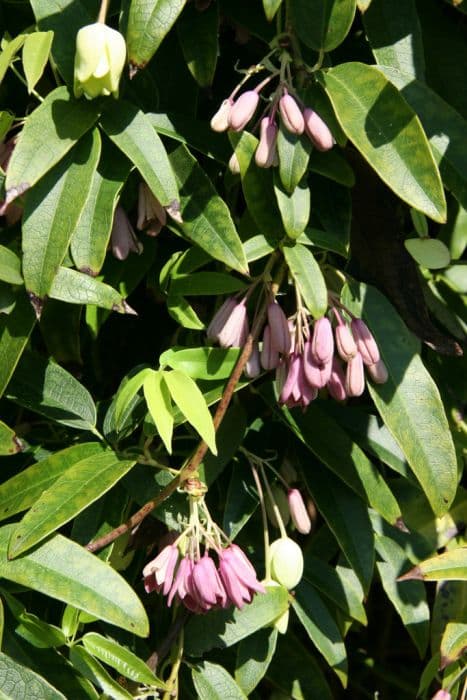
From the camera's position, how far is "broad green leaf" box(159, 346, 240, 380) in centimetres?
108

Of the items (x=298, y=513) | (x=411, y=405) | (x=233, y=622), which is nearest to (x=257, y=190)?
(x=411, y=405)

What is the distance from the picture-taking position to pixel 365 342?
1.07 metres

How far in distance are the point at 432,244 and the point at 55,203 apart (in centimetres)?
50

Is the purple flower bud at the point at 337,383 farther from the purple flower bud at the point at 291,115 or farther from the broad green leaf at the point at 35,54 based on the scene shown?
the broad green leaf at the point at 35,54

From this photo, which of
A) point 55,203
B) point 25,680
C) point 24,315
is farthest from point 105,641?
point 55,203

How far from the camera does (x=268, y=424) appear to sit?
1.32 m

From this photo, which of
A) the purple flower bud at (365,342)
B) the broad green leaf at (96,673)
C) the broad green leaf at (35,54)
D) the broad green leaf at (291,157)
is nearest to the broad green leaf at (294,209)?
the broad green leaf at (291,157)

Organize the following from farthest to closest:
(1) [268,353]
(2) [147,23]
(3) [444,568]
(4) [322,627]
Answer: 1. (4) [322,627]
2. (3) [444,568]
3. (1) [268,353]
4. (2) [147,23]

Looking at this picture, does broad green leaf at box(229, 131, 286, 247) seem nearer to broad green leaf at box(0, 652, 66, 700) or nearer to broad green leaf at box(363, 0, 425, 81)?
broad green leaf at box(363, 0, 425, 81)

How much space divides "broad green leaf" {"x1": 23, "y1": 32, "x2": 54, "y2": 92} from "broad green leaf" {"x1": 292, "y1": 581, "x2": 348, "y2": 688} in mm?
720

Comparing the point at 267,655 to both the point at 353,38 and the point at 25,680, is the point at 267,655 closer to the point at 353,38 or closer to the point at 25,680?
the point at 25,680

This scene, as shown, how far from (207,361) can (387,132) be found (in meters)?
0.30

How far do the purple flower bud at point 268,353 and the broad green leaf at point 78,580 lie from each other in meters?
0.26

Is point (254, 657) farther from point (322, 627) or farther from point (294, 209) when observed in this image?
point (294, 209)
